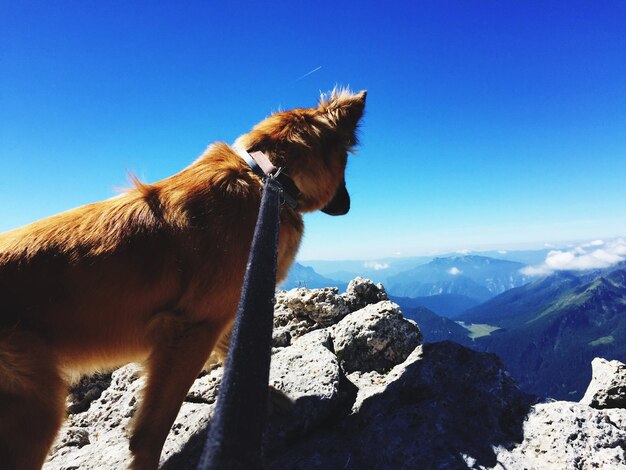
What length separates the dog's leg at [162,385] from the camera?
2.87 m

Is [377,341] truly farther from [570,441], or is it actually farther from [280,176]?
[280,176]

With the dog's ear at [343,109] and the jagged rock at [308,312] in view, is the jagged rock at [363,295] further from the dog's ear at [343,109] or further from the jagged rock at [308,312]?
the dog's ear at [343,109]

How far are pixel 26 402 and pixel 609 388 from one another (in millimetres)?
5099

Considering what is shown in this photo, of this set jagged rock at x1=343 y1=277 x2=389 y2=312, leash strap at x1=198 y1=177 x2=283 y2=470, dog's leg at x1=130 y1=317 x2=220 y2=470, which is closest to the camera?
leash strap at x1=198 y1=177 x2=283 y2=470

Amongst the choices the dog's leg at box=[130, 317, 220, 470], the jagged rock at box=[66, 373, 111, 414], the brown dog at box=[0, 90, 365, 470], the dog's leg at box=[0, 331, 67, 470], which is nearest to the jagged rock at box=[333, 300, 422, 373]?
the brown dog at box=[0, 90, 365, 470]

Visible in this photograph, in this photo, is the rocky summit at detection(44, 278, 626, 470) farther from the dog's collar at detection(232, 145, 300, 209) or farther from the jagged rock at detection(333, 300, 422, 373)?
the dog's collar at detection(232, 145, 300, 209)

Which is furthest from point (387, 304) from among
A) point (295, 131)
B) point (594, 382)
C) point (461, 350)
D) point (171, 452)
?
point (171, 452)

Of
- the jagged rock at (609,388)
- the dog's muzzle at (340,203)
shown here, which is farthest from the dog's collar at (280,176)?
the jagged rock at (609,388)

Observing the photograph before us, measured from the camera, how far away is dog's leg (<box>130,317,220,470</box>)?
287cm

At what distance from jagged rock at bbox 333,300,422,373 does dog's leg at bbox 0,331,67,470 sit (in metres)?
3.48

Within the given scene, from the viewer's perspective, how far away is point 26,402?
2441mm

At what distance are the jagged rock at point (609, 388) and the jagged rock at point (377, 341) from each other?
1.97 m

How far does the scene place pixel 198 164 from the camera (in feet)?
12.6

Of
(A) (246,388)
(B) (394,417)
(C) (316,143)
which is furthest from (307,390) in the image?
(A) (246,388)
